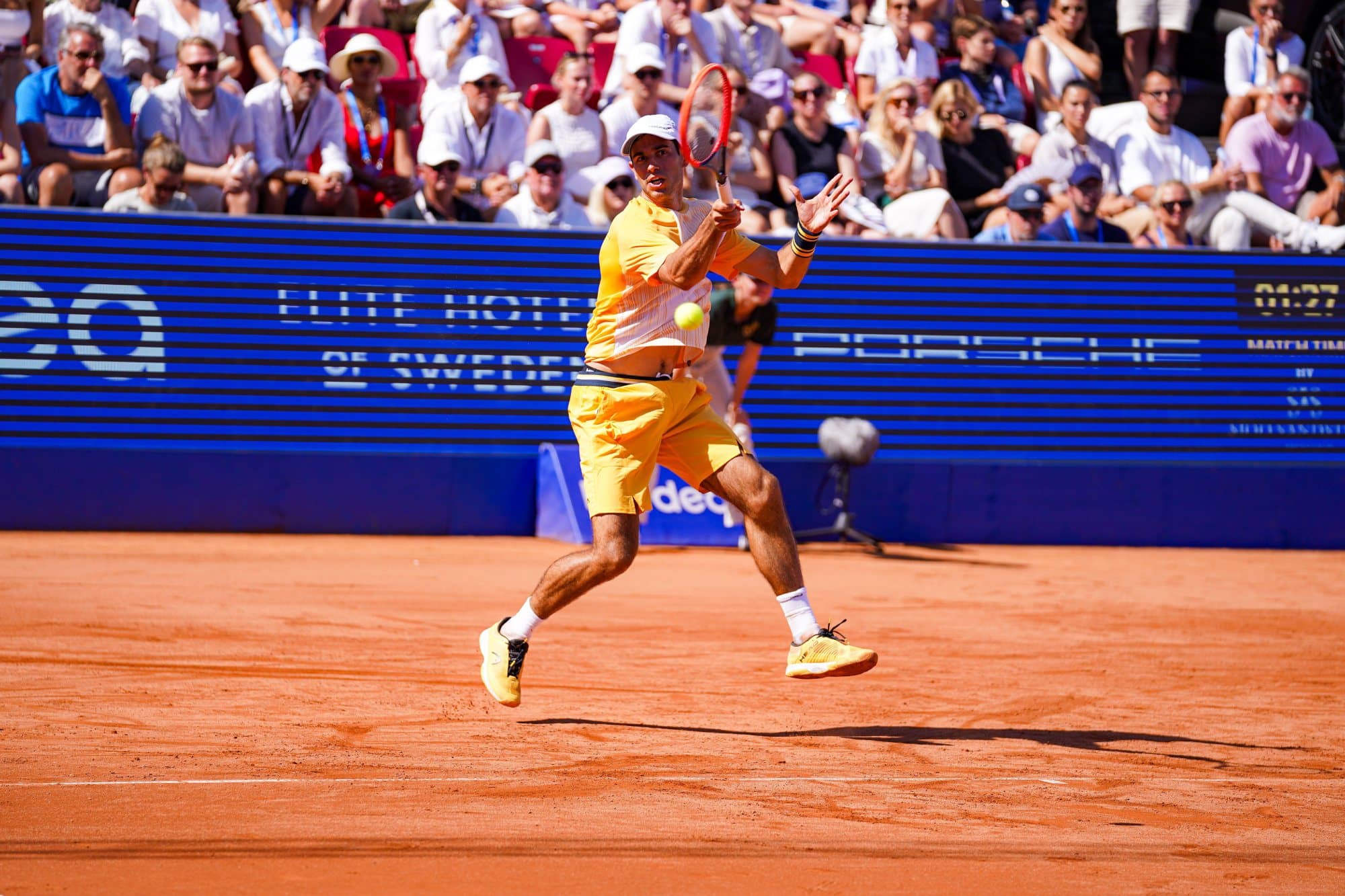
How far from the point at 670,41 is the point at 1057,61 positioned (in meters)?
3.91

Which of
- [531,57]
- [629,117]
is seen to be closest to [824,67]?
[629,117]

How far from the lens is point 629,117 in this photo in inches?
525

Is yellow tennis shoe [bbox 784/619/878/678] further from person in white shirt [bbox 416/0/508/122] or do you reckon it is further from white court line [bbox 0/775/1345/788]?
person in white shirt [bbox 416/0/508/122]

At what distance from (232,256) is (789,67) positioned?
5.37 m

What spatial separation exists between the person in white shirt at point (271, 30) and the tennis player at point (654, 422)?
7.63 metres

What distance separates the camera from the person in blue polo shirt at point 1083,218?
43.8 feet

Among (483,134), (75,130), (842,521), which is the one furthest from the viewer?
(483,134)

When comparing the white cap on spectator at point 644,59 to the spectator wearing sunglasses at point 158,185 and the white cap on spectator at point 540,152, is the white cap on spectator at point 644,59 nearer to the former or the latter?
the white cap on spectator at point 540,152

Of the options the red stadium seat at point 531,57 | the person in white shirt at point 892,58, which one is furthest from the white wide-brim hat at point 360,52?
the person in white shirt at point 892,58

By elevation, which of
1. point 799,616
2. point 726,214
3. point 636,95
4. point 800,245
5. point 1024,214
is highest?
point 636,95

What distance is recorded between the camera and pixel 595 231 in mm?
12336

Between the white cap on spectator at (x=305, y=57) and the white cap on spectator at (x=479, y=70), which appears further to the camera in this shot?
the white cap on spectator at (x=479, y=70)

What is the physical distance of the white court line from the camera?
5023mm

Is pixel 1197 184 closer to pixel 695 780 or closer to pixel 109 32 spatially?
pixel 109 32
